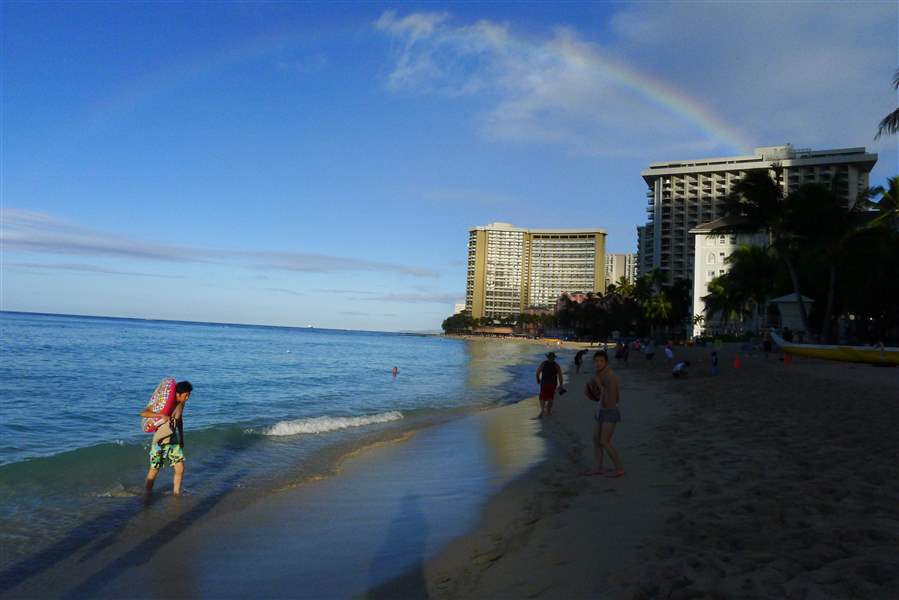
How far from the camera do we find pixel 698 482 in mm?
6312

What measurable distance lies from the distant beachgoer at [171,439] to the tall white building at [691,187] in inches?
4794

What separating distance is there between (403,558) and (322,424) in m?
9.25

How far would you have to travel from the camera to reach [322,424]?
45.4 feet

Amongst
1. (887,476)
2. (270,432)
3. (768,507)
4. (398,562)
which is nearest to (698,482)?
(768,507)

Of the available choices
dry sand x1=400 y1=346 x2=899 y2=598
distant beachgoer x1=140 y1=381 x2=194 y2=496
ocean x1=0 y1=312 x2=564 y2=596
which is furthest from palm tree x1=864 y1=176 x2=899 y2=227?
distant beachgoer x1=140 y1=381 x2=194 y2=496

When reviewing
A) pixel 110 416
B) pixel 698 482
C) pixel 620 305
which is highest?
pixel 620 305

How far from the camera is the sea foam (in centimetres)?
1299

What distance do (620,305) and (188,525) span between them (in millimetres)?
104501

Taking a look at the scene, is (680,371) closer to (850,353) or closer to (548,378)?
(850,353)

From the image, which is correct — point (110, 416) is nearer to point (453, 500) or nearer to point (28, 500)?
point (28, 500)

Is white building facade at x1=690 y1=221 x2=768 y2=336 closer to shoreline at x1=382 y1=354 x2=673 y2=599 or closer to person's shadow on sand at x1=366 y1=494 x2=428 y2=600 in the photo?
shoreline at x1=382 y1=354 x2=673 y2=599

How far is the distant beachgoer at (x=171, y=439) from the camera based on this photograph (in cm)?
702

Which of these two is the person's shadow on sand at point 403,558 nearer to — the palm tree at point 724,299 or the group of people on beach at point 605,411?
the group of people on beach at point 605,411

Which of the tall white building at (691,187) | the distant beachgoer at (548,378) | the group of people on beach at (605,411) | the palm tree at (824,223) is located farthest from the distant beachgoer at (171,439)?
the tall white building at (691,187)
